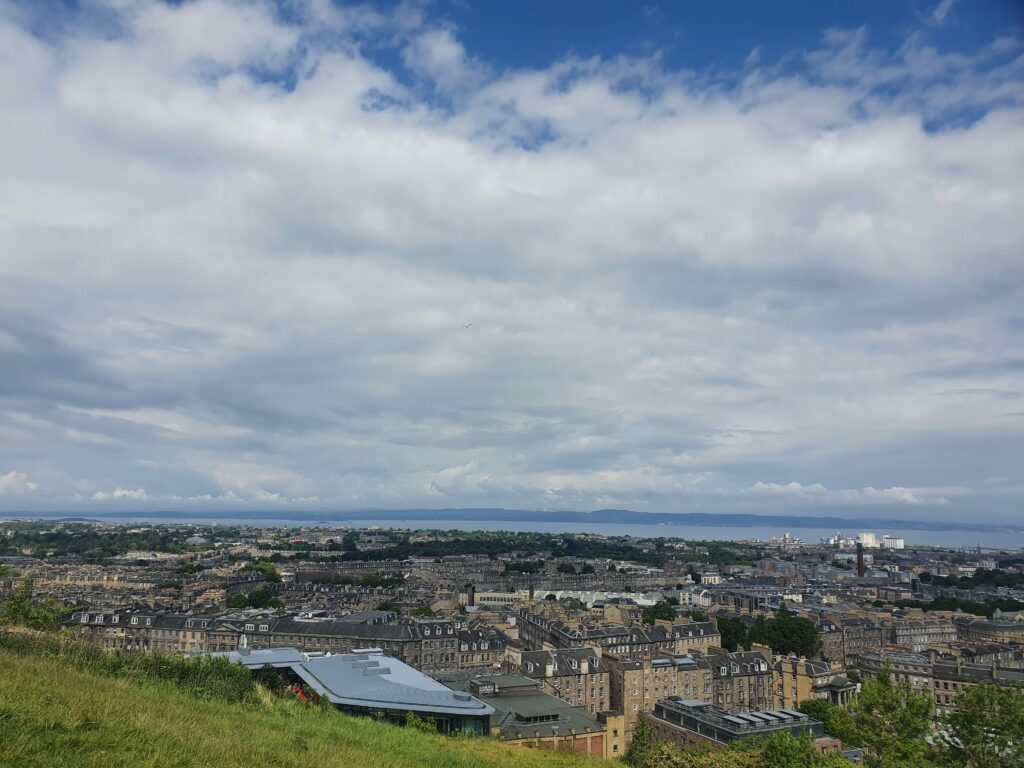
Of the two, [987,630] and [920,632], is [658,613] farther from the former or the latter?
[987,630]

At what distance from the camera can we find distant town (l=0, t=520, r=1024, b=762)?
37.3m

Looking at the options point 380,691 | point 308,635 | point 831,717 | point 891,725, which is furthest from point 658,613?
point 380,691

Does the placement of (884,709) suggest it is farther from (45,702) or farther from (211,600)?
(211,600)

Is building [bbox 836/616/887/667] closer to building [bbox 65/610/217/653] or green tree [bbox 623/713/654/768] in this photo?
green tree [bbox 623/713/654/768]

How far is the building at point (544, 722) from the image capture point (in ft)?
110

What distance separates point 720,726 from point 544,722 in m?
9.88

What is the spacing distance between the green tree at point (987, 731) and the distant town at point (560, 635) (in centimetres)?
260

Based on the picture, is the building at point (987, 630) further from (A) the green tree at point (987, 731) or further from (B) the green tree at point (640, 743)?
(B) the green tree at point (640, 743)

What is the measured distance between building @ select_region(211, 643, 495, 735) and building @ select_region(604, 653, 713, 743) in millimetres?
19961

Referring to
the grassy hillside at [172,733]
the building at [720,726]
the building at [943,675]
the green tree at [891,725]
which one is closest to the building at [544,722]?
the building at [720,726]

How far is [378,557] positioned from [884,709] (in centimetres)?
14941

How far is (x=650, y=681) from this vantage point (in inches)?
2046

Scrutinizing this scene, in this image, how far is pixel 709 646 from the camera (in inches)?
2689

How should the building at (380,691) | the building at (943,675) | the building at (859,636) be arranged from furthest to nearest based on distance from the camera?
the building at (859,636) → the building at (943,675) → the building at (380,691)
